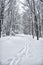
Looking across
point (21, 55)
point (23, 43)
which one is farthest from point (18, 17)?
point (21, 55)

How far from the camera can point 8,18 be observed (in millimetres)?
42094

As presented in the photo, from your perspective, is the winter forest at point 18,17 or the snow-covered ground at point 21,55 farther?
the winter forest at point 18,17

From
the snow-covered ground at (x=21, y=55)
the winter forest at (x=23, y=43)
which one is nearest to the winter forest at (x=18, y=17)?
the winter forest at (x=23, y=43)

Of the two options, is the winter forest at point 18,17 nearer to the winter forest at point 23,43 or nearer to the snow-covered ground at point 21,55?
the winter forest at point 23,43

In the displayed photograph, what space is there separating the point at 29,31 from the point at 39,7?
4167 cm

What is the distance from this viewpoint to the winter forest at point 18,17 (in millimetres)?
22594

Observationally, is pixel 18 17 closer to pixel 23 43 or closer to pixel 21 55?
pixel 23 43

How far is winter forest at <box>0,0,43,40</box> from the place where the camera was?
22.6 m

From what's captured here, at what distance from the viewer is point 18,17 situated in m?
54.0

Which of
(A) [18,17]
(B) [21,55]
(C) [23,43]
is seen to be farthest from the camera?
(A) [18,17]

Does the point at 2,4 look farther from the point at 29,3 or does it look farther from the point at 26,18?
the point at 26,18

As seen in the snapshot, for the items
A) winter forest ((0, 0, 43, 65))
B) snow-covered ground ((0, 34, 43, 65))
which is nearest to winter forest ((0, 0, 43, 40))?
winter forest ((0, 0, 43, 65))

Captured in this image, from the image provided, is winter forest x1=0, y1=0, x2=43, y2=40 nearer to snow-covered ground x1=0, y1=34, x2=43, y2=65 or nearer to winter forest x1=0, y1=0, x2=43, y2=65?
winter forest x1=0, y1=0, x2=43, y2=65

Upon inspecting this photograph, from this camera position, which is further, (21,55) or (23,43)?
(23,43)
